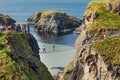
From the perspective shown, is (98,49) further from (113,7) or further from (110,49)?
(113,7)

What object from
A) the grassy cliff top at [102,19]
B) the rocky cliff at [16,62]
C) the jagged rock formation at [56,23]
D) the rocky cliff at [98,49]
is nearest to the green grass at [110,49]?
the rocky cliff at [98,49]

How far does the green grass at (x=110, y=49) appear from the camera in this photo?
61062 millimetres

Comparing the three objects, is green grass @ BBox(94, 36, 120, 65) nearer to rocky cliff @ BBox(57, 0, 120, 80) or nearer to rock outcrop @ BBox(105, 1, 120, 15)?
rocky cliff @ BBox(57, 0, 120, 80)

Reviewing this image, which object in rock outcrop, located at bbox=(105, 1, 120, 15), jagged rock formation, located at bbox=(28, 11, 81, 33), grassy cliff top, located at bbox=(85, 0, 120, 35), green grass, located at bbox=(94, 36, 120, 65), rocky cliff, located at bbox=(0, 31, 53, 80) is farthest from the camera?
jagged rock formation, located at bbox=(28, 11, 81, 33)

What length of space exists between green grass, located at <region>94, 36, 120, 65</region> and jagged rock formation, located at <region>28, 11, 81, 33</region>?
6764 cm

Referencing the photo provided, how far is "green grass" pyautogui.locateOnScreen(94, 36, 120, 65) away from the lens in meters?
61.1

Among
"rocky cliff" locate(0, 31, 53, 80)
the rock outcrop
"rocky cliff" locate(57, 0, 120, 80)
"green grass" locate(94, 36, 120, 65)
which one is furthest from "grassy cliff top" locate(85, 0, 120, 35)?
"rocky cliff" locate(0, 31, 53, 80)

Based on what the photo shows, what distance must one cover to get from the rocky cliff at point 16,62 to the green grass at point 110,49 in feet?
65.2

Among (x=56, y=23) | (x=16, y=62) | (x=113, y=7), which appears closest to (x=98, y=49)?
(x=113, y=7)

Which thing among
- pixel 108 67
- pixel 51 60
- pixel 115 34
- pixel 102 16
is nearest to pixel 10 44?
pixel 108 67

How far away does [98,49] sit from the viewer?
206 ft

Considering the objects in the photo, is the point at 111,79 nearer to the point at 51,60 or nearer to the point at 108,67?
the point at 108,67

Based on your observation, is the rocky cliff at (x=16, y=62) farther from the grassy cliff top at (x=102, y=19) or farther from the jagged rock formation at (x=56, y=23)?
the jagged rock formation at (x=56, y=23)

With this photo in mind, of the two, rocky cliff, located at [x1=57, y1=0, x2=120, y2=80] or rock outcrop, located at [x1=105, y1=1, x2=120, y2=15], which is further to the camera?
rock outcrop, located at [x1=105, y1=1, x2=120, y2=15]
